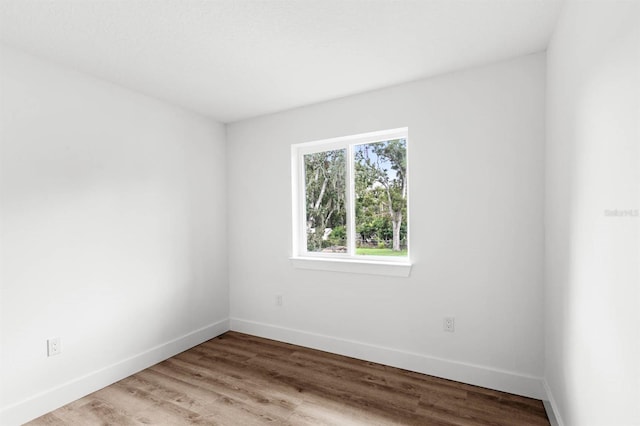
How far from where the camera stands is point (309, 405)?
2238 millimetres

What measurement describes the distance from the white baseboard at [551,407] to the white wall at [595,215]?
0.04 metres

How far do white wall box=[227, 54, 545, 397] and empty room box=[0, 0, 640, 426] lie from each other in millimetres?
15

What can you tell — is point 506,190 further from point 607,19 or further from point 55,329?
point 55,329

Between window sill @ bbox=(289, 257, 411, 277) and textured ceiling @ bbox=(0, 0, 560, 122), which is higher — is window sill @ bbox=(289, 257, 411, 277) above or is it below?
below

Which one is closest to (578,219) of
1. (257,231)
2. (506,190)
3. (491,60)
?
(506,190)

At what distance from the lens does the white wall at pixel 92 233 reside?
2.08 m

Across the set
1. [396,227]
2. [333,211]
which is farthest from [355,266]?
[333,211]

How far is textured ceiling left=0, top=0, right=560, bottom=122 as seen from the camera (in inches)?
67.8

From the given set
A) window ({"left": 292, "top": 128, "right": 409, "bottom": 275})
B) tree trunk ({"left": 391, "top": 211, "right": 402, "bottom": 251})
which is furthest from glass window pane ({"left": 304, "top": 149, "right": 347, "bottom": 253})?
tree trunk ({"left": 391, "top": 211, "right": 402, "bottom": 251})

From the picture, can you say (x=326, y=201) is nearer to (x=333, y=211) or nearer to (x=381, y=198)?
(x=333, y=211)

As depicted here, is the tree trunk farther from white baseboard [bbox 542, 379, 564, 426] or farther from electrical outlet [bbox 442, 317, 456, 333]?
white baseboard [bbox 542, 379, 564, 426]

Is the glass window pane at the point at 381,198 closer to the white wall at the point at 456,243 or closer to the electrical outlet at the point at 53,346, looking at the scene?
the white wall at the point at 456,243

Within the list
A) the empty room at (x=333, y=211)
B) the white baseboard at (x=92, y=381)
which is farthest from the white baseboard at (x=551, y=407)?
the white baseboard at (x=92, y=381)

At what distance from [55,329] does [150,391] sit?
2.60 ft
